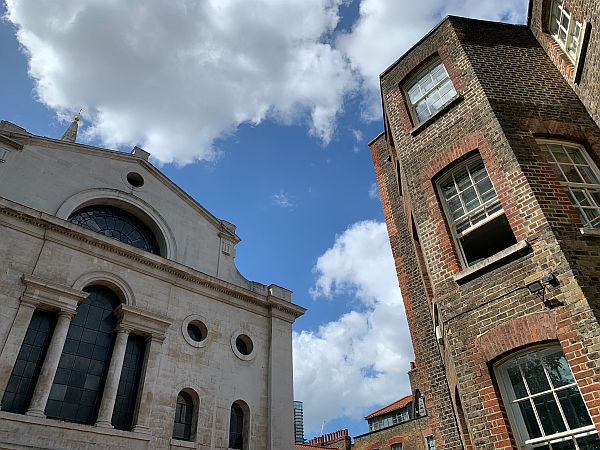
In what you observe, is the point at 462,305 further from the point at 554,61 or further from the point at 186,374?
the point at 186,374

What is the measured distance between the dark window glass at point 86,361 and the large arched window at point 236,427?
4.63m

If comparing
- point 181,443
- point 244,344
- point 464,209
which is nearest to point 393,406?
point 244,344

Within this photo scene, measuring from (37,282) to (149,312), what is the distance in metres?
3.51

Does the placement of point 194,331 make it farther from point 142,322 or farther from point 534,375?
point 534,375

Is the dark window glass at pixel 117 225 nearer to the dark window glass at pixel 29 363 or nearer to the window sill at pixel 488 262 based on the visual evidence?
the dark window glass at pixel 29 363

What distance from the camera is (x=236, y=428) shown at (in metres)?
14.8

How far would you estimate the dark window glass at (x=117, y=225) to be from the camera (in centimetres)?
1546

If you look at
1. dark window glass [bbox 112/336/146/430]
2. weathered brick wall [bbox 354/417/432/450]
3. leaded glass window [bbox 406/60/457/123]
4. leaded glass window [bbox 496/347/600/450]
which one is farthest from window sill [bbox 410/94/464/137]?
weathered brick wall [bbox 354/417/432/450]

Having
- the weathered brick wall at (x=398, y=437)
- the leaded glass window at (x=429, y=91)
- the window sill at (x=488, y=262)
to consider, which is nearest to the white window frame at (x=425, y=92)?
the leaded glass window at (x=429, y=91)

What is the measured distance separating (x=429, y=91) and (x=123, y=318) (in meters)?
11.5

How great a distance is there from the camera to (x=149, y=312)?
14203mm

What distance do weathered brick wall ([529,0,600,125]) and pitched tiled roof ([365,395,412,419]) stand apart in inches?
988

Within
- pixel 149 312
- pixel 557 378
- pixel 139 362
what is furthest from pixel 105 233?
pixel 557 378

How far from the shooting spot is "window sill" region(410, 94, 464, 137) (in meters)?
8.22
